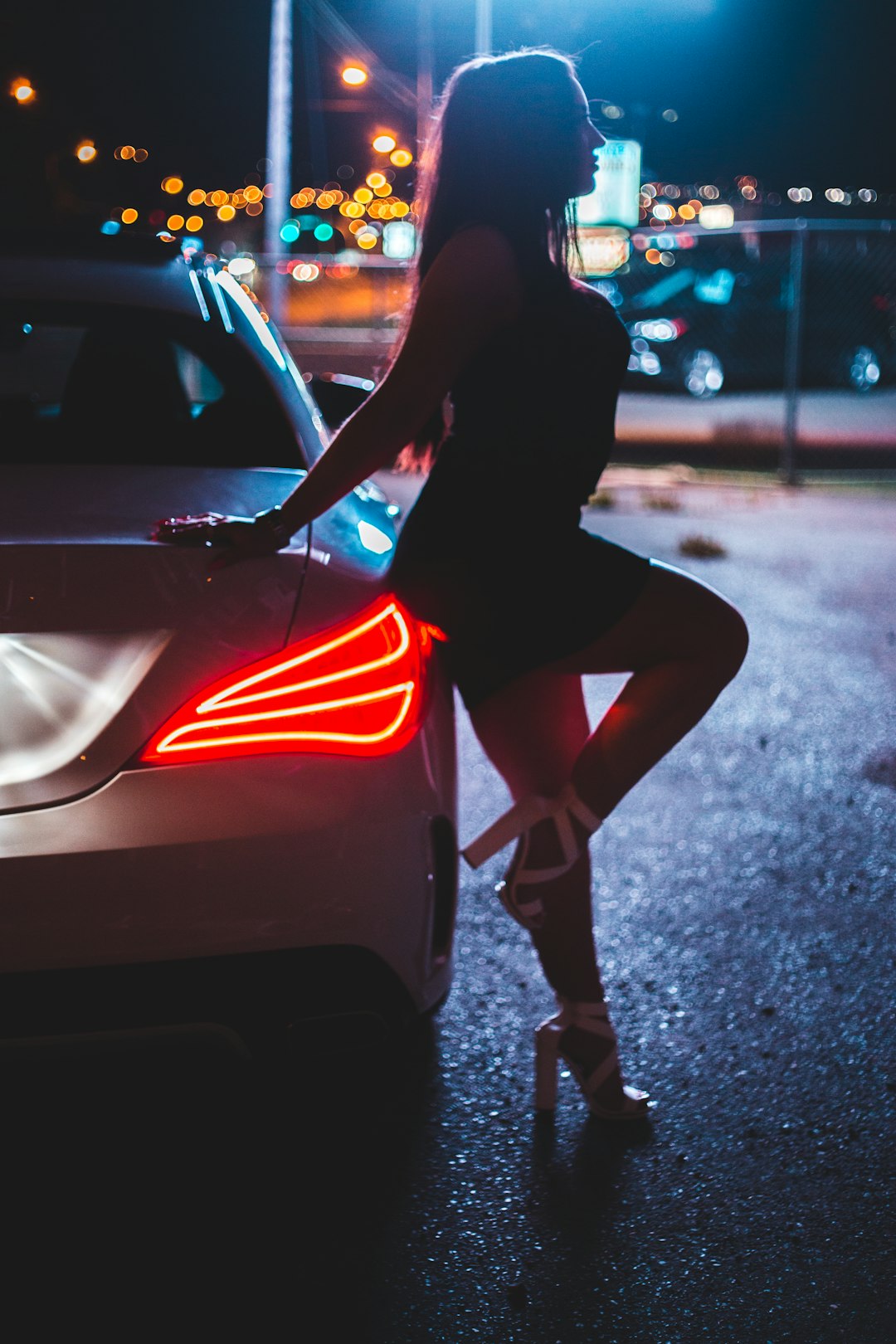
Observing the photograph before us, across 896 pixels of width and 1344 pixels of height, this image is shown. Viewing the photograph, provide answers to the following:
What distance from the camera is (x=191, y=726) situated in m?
2.13

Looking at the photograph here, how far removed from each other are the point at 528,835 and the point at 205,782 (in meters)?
0.70

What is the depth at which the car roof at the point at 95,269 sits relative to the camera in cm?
316

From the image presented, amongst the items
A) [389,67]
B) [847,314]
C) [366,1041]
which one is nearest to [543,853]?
[366,1041]

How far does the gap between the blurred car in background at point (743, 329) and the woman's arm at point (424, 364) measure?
17337 millimetres

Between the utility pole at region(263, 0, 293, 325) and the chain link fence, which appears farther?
the utility pole at region(263, 0, 293, 325)

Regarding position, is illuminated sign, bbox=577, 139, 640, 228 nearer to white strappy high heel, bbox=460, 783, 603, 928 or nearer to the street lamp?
the street lamp

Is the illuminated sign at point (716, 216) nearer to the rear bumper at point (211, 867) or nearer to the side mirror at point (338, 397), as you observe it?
the side mirror at point (338, 397)

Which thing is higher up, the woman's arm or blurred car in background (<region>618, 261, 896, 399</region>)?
Result: the woman's arm

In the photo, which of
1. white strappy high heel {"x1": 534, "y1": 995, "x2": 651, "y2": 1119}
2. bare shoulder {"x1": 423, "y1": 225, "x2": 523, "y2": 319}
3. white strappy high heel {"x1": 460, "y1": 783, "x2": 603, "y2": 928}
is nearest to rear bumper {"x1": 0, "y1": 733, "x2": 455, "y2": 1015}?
white strappy high heel {"x1": 460, "y1": 783, "x2": 603, "y2": 928}

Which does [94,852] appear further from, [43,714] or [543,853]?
[543,853]

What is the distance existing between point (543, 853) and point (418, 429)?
78 cm

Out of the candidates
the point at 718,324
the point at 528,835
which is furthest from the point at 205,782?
the point at 718,324

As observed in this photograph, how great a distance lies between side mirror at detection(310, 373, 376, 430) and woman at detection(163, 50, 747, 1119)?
94 cm

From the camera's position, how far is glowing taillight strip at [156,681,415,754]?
83.7 inches
